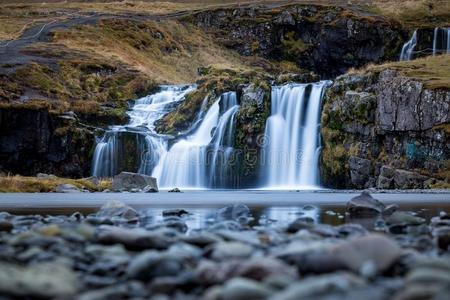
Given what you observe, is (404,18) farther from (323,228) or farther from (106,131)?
(323,228)

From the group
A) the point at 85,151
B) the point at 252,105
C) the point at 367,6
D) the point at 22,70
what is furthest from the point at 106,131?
the point at 367,6

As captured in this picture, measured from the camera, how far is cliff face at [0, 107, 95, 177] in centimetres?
7119

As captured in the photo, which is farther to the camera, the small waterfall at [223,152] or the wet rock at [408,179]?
the small waterfall at [223,152]

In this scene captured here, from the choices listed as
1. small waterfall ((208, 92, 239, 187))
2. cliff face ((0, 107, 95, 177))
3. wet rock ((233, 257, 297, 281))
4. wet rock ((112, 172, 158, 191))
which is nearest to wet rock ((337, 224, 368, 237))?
wet rock ((233, 257, 297, 281))

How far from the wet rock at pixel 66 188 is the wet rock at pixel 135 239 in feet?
122

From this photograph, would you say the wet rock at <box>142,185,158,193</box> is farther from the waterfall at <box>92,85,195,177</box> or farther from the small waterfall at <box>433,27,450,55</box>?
the small waterfall at <box>433,27,450,55</box>

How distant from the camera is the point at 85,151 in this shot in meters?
70.9

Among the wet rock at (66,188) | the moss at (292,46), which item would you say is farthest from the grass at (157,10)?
the wet rock at (66,188)

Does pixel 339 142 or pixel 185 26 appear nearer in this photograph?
pixel 339 142

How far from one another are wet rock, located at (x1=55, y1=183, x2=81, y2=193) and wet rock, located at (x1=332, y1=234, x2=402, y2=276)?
41.1 metres

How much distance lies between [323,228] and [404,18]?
115 metres

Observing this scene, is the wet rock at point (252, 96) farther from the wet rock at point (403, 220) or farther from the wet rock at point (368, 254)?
the wet rock at point (368, 254)

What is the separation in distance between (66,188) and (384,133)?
28760 millimetres

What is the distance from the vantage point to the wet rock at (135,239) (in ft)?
38.9
